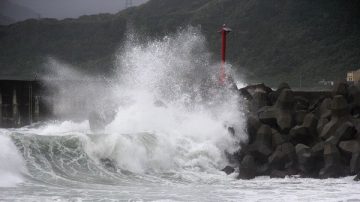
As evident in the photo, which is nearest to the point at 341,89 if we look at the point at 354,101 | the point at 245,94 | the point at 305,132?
the point at 354,101

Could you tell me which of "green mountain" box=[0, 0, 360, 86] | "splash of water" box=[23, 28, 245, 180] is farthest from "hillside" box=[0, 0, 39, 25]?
"splash of water" box=[23, 28, 245, 180]

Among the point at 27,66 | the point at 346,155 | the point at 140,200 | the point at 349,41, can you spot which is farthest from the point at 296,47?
the point at 140,200

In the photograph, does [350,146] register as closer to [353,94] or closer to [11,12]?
[353,94]

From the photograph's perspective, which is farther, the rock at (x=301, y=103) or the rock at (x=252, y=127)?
the rock at (x=301, y=103)

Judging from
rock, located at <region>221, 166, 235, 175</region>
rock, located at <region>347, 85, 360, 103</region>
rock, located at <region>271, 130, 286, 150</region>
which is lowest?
rock, located at <region>221, 166, 235, 175</region>

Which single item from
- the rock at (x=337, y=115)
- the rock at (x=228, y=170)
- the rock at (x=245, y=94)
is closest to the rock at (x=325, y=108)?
the rock at (x=337, y=115)

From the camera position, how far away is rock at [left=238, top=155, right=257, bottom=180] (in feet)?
41.2

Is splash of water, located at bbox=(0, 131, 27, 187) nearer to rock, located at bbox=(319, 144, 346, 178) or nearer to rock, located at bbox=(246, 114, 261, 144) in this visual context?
rock, located at bbox=(246, 114, 261, 144)

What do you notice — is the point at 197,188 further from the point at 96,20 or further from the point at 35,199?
the point at 96,20

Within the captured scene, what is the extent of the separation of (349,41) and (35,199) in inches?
1917

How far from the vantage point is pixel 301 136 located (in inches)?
540

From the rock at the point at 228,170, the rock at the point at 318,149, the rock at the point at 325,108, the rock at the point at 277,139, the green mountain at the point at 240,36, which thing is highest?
the green mountain at the point at 240,36

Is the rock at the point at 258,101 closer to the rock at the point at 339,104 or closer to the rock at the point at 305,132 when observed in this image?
the rock at the point at 305,132

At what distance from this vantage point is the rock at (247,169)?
41.2 feet
